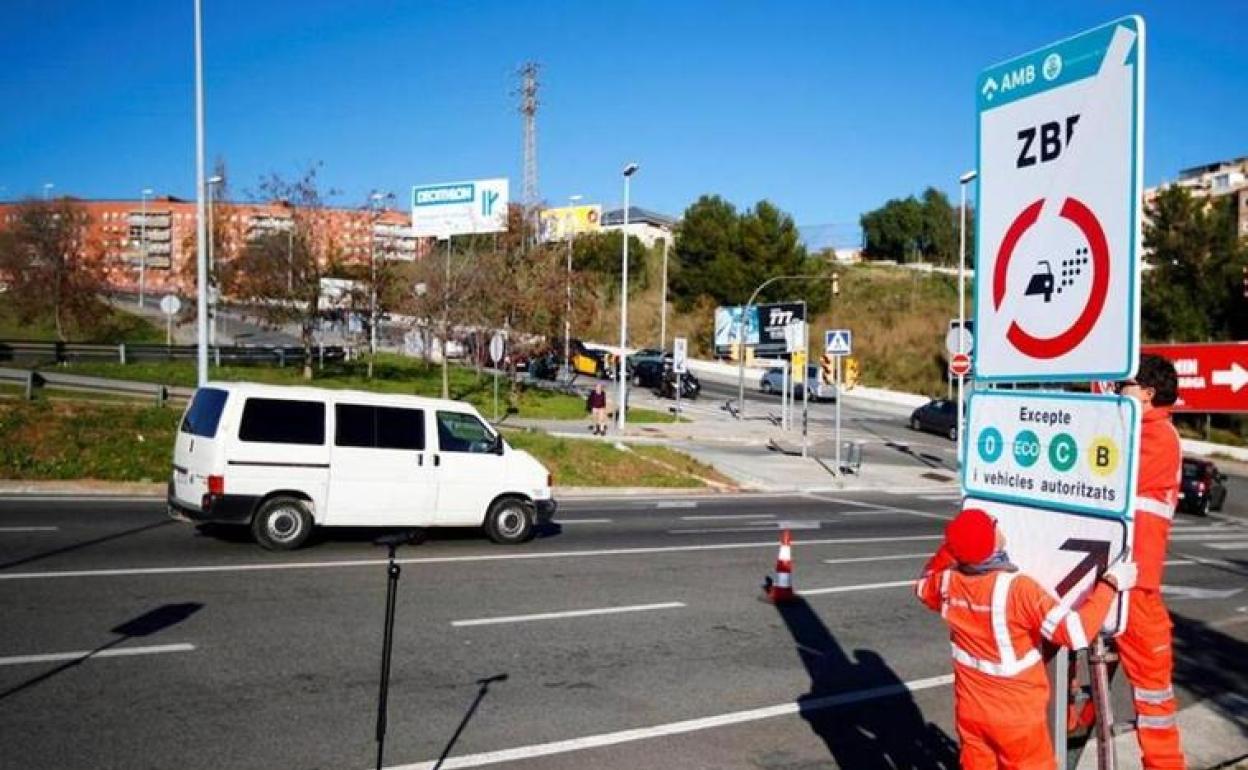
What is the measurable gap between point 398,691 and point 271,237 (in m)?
40.5

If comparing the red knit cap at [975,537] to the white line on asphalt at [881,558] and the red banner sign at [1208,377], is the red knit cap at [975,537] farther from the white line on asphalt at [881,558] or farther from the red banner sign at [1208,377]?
the red banner sign at [1208,377]

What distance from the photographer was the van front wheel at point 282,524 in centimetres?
1319

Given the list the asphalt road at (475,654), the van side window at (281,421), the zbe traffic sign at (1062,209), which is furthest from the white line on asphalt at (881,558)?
the zbe traffic sign at (1062,209)

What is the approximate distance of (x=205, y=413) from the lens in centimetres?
1341

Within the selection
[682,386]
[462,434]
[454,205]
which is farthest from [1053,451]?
[454,205]

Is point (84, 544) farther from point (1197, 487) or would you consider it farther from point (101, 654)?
point (1197, 487)

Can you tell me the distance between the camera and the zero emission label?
11.9 ft

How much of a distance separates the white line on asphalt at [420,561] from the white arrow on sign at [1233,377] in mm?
30543

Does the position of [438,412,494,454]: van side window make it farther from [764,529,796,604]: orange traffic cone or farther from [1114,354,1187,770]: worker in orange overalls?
[1114,354,1187,770]: worker in orange overalls

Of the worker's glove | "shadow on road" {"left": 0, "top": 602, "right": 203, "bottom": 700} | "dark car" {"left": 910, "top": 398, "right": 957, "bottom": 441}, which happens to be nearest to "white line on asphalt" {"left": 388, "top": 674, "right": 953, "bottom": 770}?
"shadow on road" {"left": 0, "top": 602, "right": 203, "bottom": 700}

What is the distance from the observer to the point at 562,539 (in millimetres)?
15766

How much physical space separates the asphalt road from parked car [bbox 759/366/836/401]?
142 ft

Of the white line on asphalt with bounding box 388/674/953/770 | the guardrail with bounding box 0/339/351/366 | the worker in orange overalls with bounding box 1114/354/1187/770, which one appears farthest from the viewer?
the guardrail with bounding box 0/339/351/366

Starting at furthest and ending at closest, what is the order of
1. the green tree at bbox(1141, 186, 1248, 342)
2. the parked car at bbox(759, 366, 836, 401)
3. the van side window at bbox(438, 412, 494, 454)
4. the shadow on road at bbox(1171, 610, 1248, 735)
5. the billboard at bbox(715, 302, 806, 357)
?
the parked car at bbox(759, 366, 836, 401) < the green tree at bbox(1141, 186, 1248, 342) < the billboard at bbox(715, 302, 806, 357) < the van side window at bbox(438, 412, 494, 454) < the shadow on road at bbox(1171, 610, 1248, 735)
